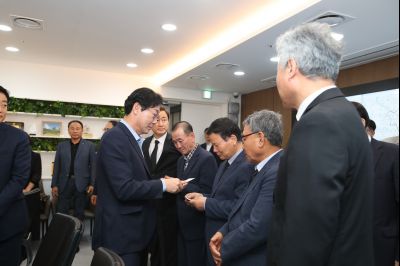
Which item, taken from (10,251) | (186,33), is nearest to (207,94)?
(186,33)

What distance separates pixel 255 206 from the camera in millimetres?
1584

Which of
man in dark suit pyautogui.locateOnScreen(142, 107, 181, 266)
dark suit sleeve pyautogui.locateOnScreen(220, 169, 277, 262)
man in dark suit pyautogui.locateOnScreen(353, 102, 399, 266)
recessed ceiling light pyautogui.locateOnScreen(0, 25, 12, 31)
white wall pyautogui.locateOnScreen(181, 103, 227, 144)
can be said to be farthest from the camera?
white wall pyautogui.locateOnScreen(181, 103, 227, 144)

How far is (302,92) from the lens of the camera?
1.11 meters

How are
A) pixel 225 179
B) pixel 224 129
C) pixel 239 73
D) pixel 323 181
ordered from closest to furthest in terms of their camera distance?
pixel 323 181 < pixel 225 179 < pixel 224 129 < pixel 239 73

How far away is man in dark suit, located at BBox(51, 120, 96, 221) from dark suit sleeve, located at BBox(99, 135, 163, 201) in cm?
288

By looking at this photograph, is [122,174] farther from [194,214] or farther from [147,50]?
[147,50]

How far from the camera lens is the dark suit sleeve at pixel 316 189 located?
92 centimetres

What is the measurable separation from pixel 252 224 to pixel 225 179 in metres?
0.56

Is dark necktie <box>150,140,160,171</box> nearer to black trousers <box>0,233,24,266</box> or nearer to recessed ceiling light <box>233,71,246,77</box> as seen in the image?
black trousers <box>0,233,24,266</box>

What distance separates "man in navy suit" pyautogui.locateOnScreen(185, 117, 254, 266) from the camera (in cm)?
199

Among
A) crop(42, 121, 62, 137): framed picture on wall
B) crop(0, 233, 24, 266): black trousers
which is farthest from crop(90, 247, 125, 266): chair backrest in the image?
crop(42, 121, 62, 137): framed picture on wall

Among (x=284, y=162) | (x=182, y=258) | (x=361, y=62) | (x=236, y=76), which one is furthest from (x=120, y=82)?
(x=284, y=162)

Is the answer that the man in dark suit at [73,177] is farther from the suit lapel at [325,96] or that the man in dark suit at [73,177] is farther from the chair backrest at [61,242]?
the suit lapel at [325,96]

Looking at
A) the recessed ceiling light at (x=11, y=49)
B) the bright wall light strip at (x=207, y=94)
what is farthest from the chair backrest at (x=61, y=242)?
the bright wall light strip at (x=207, y=94)
